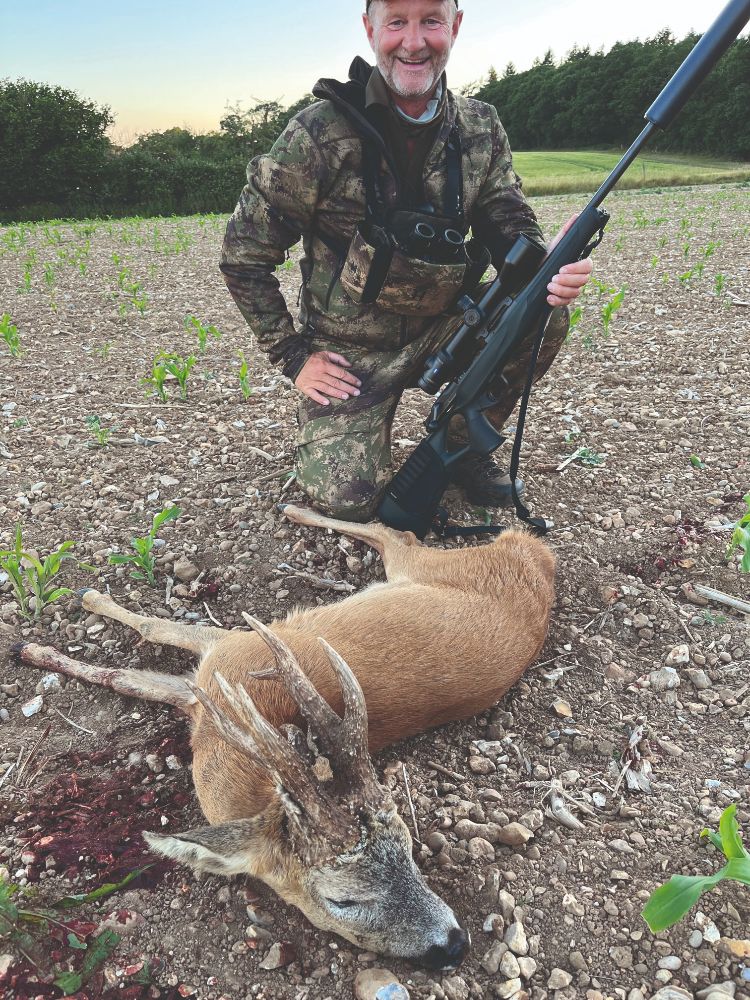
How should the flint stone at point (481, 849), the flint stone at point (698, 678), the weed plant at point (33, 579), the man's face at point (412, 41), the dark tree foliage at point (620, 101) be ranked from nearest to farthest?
the flint stone at point (481, 849), the flint stone at point (698, 678), the weed plant at point (33, 579), the man's face at point (412, 41), the dark tree foliage at point (620, 101)

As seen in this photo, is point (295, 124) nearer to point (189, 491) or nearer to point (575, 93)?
point (189, 491)

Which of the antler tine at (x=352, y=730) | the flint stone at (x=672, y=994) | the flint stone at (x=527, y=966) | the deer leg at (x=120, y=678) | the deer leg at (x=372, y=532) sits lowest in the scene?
the flint stone at (x=527, y=966)

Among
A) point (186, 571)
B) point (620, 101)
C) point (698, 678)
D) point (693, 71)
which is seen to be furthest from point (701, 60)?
point (620, 101)

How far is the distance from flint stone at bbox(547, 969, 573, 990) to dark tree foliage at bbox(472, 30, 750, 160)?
72877mm

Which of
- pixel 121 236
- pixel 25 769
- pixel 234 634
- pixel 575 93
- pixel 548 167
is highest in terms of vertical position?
pixel 575 93

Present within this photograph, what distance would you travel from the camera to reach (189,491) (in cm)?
473

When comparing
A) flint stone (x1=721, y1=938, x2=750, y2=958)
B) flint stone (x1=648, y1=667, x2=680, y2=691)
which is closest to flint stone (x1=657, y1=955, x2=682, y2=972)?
flint stone (x1=721, y1=938, x2=750, y2=958)

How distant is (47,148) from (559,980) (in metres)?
45.4

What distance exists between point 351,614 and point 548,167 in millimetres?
51697

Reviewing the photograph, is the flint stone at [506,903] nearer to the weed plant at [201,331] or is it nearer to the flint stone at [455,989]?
the flint stone at [455,989]

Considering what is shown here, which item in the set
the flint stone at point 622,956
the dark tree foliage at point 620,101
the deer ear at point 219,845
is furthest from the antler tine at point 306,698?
the dark tree foliage at point 620,101

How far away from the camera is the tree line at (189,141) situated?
35.5 metres

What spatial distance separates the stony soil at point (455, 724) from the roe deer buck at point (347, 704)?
17cm

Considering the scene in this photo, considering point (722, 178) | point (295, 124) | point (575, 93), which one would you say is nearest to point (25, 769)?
point (295, 124)
